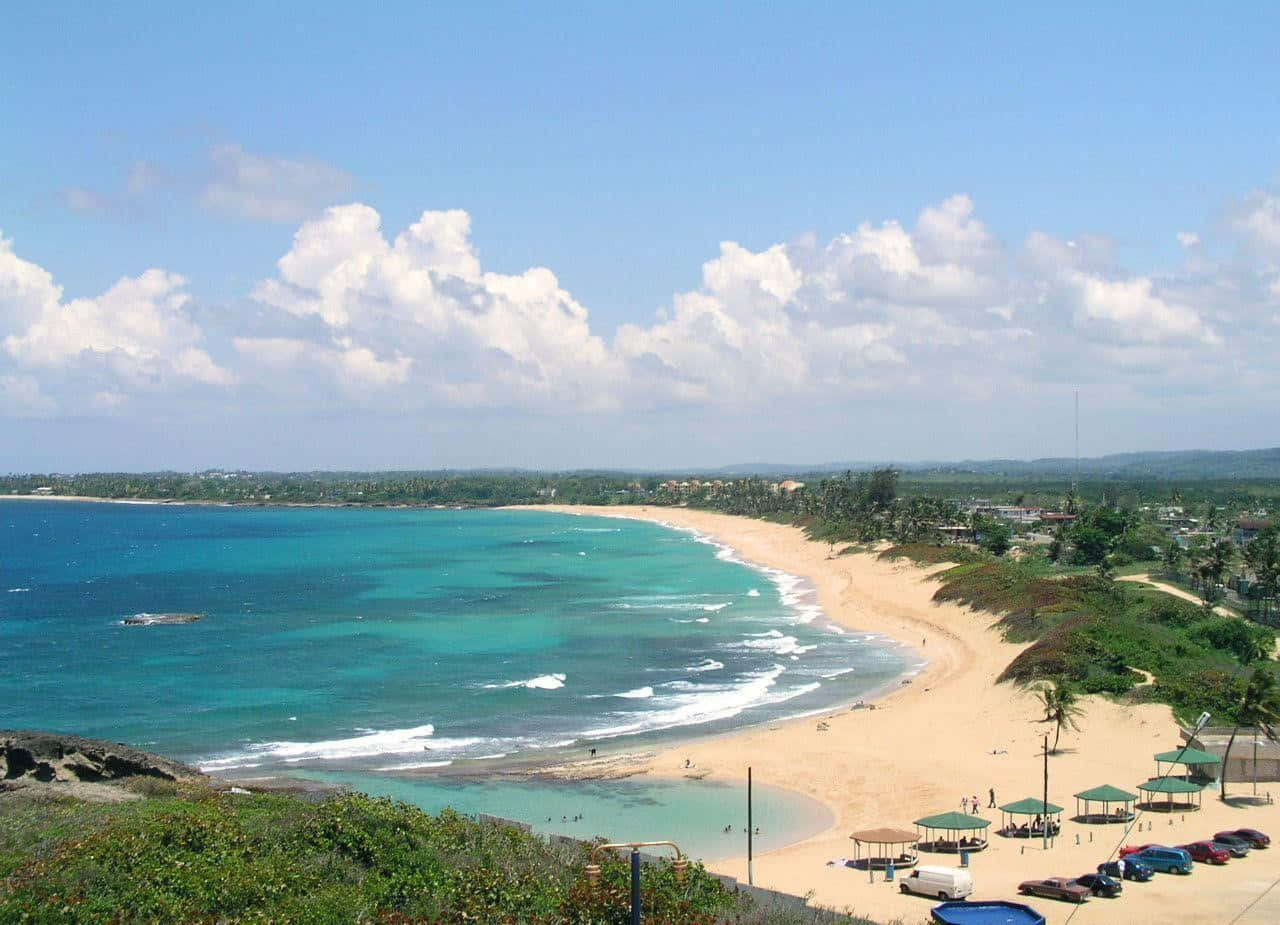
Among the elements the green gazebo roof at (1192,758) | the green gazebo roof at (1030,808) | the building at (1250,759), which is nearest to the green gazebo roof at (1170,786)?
the green gazebo roof at (1192,758)

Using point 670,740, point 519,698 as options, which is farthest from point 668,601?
point 670,740

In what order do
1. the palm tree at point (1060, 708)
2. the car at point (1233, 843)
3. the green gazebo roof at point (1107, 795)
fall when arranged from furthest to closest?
the palm tree at point (1060, 708), the green gazebo roof at point (1107, 795), the car at point (1233, 843)

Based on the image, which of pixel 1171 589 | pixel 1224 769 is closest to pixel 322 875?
pixel 1224 769

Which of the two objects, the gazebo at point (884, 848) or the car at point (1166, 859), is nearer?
the car at point (1166, 859)

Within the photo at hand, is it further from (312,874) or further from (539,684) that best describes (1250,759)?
(539,684)

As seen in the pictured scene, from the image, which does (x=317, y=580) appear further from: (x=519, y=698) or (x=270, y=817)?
(x=270, y=817)

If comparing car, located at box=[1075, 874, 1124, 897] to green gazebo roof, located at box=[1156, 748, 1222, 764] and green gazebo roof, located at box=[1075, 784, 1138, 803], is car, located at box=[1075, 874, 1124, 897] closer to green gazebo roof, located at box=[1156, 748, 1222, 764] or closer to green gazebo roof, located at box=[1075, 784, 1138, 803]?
green gazebo roof, located at box=[1075, 784, 1138, 803]

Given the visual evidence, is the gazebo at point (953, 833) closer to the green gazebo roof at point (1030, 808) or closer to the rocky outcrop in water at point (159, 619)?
the green gazebo roof at point (1030, 808)

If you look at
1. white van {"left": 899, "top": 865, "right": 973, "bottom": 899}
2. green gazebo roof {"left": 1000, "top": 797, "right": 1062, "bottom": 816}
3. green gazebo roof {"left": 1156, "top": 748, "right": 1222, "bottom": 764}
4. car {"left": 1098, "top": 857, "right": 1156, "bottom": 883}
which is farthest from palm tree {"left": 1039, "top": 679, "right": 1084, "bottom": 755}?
white van {"left": 899, "top": 865, "right": 973, "bottom": 899}
